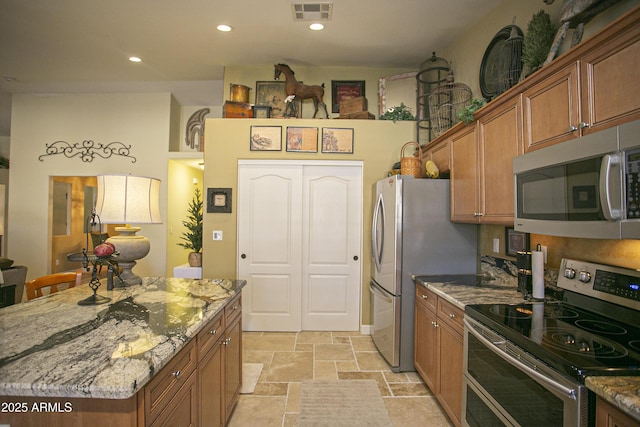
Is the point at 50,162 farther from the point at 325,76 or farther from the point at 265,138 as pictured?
the point at 325,76

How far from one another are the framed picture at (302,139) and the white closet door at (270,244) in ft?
0.80

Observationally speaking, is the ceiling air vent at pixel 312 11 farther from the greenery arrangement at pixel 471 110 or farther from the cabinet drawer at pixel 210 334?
the cabinet drawer at pixel 210 334

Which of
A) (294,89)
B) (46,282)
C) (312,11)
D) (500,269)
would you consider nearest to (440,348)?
(500,269)

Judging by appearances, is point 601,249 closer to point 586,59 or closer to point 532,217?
point 532,217

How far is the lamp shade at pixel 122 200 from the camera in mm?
2010

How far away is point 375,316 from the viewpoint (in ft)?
11.4

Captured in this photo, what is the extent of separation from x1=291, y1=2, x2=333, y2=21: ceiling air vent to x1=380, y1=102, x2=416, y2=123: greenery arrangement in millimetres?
1277

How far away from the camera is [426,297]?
8.60 ft

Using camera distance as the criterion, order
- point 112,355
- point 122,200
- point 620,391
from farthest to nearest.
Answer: point 122,200 → point 112,355 → point 620,391

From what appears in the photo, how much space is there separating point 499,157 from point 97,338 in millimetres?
2422

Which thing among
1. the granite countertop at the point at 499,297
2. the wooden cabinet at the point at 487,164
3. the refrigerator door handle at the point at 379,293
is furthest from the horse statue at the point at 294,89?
the granite countertop at the point at 499,297

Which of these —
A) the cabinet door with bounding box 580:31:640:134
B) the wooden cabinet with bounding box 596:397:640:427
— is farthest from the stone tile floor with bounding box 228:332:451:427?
the cabinet door with bounding box 580:31:640:134

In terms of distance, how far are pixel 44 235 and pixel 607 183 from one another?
6.82 metres

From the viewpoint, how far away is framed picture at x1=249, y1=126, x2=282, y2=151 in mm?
3930
